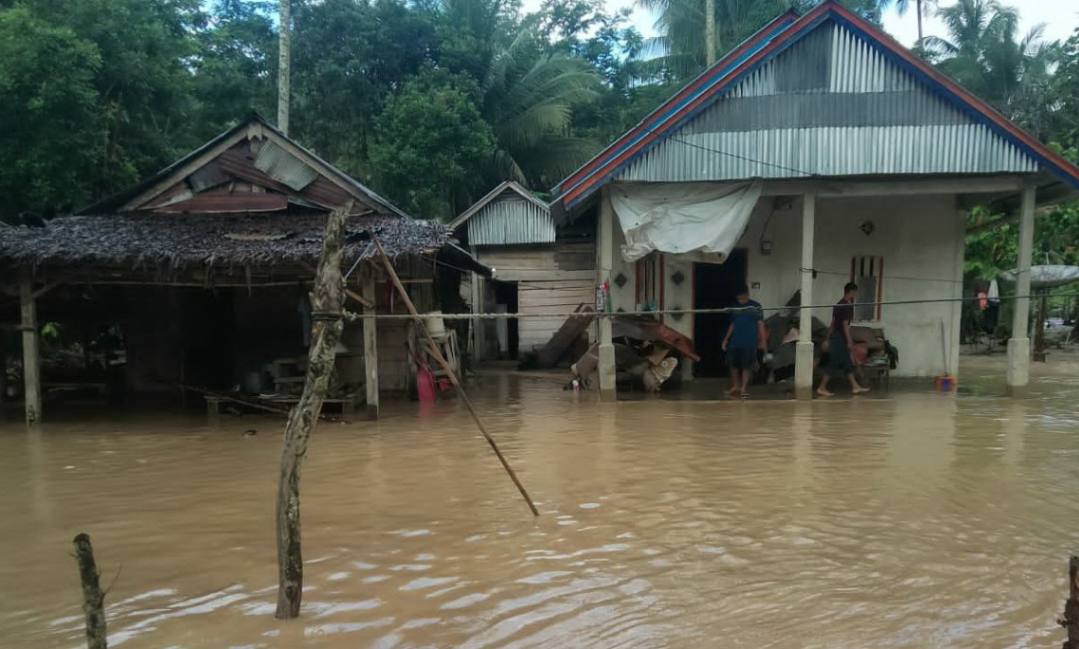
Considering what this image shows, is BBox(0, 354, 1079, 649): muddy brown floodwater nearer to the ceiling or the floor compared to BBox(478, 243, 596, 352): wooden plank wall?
nearer to the floor

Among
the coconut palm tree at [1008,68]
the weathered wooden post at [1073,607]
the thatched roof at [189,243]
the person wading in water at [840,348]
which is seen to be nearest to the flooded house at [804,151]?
the person wading in water at [840,348]

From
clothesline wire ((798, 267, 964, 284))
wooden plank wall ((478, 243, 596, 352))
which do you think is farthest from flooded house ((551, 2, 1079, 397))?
wooden plank wall ((478, 243, 596, 352))

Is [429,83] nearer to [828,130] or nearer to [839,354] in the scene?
[828,130]

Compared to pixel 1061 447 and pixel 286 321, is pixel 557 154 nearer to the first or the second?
pixel 286 321

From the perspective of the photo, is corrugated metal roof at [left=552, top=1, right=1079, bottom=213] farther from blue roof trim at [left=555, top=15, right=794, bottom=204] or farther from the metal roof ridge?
the metal roof ridge

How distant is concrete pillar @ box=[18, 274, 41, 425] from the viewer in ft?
31.2

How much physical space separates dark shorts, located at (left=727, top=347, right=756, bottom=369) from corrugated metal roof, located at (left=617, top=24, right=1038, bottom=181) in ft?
8.26

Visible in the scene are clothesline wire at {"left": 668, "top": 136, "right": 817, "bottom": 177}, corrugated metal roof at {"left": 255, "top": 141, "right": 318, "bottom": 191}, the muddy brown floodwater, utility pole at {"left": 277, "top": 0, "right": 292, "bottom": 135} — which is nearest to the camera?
the muddy brown floodwater

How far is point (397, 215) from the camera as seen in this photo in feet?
36.8

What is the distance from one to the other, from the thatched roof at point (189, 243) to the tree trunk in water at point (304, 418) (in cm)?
463

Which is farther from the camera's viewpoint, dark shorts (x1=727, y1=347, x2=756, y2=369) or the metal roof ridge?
the metal roof ridge

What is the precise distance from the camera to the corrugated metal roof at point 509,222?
1802 centimetres

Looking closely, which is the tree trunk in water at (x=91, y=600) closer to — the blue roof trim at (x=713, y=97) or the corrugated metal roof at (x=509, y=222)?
the blue roof trim at (x=713, y=97)

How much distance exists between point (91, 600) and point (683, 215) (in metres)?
9.19
